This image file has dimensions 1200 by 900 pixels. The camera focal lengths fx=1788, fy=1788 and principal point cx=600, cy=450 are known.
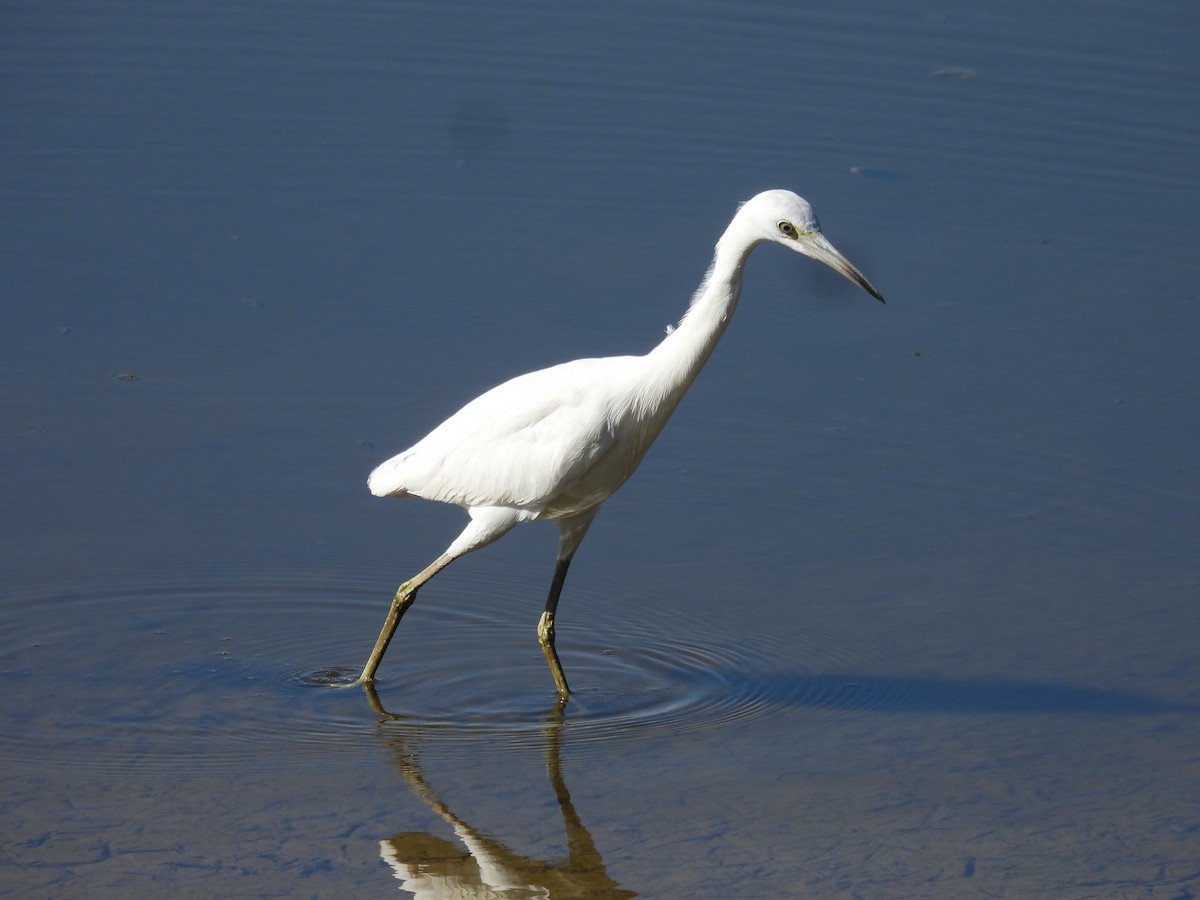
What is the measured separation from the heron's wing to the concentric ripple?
0.80 meters

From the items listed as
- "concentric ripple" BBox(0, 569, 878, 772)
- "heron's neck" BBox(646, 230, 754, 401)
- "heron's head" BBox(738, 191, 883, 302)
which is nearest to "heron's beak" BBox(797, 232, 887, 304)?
"heron's head" BBox(738, 191, 883, 302)

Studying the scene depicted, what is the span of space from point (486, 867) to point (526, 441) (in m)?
1.68

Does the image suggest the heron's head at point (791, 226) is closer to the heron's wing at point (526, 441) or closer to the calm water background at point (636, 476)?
the heron's wing at point (526, 441)

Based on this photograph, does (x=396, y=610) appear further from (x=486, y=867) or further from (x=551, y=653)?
(x=486, y=867)

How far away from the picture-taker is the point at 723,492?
8.80 m

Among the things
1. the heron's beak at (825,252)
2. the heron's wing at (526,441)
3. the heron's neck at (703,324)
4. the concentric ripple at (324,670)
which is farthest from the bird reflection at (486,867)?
the heron's beak at (825,252)

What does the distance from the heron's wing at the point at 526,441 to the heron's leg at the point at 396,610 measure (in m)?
0.29

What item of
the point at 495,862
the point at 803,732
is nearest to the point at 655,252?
the point at 803,732

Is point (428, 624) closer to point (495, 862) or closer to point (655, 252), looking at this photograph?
point (495, 862)

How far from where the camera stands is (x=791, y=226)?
6324mm

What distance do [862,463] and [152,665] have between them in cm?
376

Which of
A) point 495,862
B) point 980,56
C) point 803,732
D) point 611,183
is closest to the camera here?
point 495,862

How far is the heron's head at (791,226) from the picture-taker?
6.30 metres

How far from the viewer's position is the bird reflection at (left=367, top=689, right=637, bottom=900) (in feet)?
18.9
